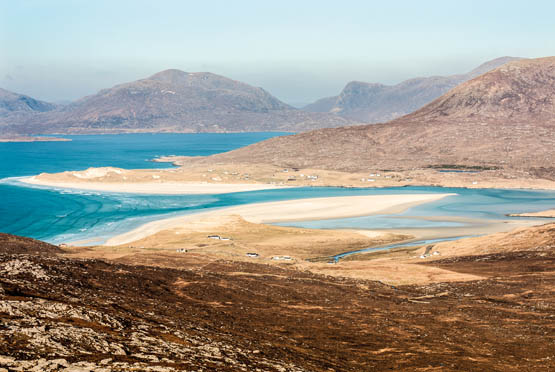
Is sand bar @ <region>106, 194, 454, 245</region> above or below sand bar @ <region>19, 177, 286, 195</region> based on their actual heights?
below

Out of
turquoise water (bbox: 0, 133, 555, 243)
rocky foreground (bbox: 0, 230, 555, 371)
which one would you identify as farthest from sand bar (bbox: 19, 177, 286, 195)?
rocky foreground (bbox: 0, 230, 555, 371)

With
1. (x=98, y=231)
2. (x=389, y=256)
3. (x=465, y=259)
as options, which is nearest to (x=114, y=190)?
(x=98, y=231)

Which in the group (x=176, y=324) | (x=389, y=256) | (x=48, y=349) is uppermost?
(x=48, y=349)

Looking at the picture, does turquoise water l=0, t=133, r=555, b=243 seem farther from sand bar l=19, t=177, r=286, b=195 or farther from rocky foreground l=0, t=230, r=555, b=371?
rocky foreground l=0, t=230, r=555, b=371

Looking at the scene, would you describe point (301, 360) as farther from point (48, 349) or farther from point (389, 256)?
point (389, 256)

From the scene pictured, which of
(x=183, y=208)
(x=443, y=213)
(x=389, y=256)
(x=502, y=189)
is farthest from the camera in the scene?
(x=502, y=189)
